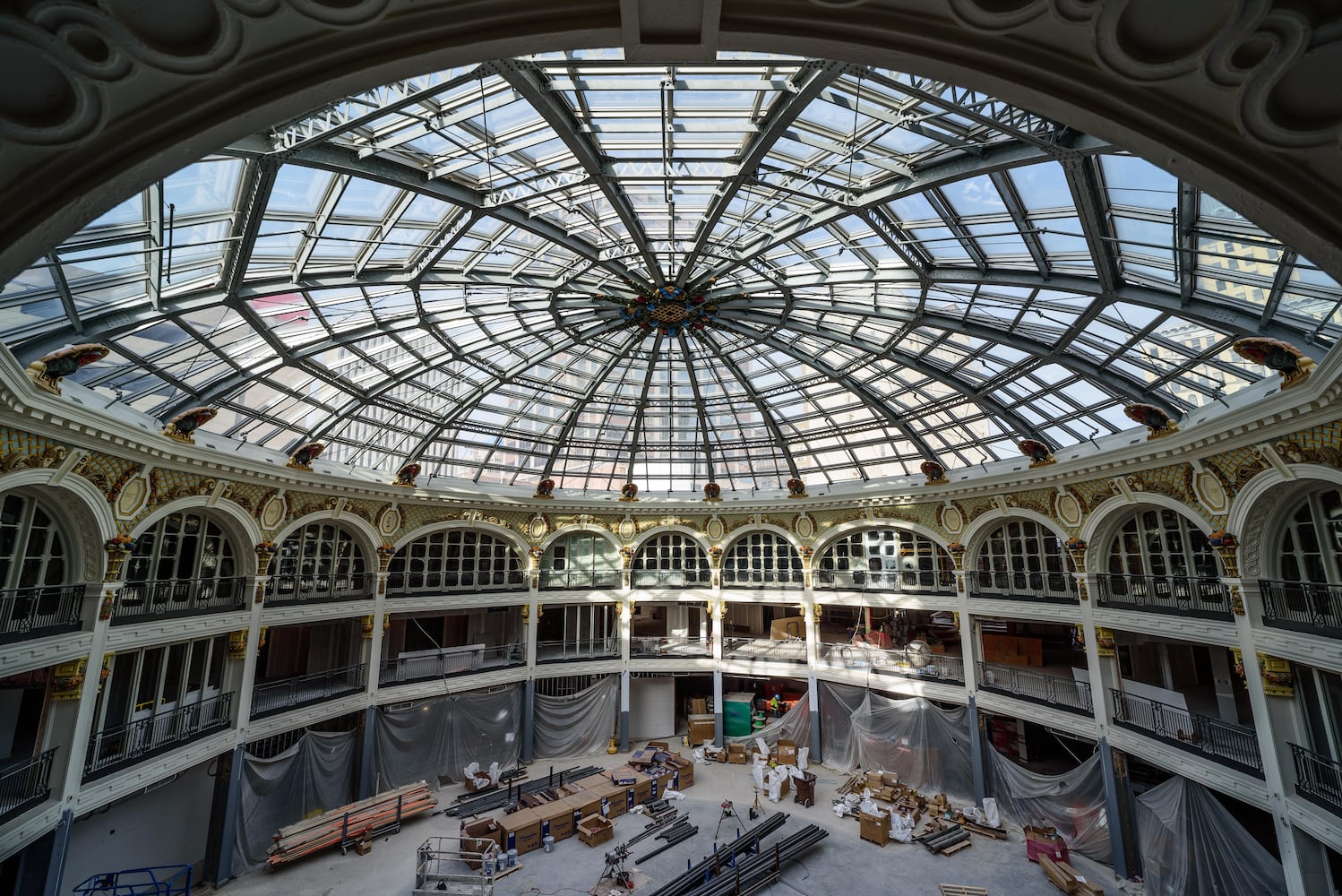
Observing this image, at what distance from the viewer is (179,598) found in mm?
18203

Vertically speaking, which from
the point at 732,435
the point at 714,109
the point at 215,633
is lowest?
the point at 215,633

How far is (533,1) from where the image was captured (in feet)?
11.1

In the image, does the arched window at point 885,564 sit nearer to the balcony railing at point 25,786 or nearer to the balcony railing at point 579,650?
the balcony railing at point 579,650

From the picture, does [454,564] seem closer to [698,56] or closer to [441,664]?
[441,664]

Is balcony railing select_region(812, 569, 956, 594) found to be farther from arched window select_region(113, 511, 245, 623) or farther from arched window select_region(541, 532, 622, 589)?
arched window select_region(113, 511, 245, 623)

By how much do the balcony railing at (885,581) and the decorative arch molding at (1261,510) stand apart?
1062 centimetres

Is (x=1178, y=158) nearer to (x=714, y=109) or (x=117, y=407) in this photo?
(x=714, y=109)

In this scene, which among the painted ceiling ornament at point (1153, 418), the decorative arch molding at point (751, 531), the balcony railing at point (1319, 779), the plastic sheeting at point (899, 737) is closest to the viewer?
the balcony railing at point (1319, 779)

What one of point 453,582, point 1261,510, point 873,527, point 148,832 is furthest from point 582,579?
point 1261,510

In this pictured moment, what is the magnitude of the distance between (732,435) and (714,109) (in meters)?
17.9

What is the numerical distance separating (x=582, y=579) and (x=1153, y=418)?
74.8ft

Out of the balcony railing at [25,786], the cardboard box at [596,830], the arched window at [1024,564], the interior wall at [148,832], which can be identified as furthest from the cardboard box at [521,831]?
the arched window at [1024,564]

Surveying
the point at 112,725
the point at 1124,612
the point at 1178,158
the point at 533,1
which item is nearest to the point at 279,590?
the point at 112,725

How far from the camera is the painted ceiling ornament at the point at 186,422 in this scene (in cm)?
1602
